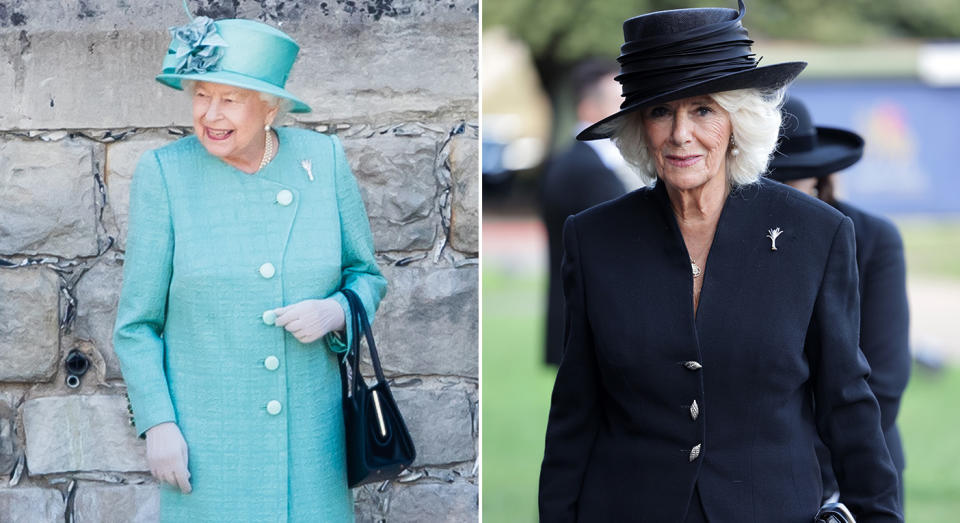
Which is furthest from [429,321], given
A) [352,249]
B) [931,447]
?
[931,447]

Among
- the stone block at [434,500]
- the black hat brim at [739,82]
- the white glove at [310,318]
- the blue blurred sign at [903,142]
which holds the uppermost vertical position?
the blue blurred sign at [903,142]

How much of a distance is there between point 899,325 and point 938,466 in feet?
12.9

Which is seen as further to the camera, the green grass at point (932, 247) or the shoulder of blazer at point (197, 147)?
the green grass at point (932, 247)

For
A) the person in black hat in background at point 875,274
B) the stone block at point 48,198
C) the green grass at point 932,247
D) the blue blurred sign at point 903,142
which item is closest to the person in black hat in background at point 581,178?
the person in black hat in background at point 875,274

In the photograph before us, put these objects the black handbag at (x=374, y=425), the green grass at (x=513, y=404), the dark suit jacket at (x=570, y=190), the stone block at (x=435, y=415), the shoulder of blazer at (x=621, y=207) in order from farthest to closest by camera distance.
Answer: the green grass at (x=513, y=404)
the dark suit jacket at (x=570, y=190)
the stone block at (x=435, y=415)
the black handbag at (x=374, y=425)
the shoulder of blazer at (x=621, y=207)

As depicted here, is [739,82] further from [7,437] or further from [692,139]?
[7,437]

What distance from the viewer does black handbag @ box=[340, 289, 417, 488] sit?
3277mm

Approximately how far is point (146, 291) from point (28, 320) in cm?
87

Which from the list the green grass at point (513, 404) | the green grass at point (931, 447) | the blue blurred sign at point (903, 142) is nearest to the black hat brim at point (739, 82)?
the green grass at point (513, 404)

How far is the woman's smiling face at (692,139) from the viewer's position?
2.90 metres

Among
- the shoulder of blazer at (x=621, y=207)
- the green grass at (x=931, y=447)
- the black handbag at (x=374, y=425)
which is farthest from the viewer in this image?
the green grass at (x=931, y=447)

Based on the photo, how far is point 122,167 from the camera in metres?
3.85

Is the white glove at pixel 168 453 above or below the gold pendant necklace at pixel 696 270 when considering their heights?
below

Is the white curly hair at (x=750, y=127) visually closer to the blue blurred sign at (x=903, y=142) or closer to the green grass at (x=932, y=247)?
the green grass at (x=932, y=247)
